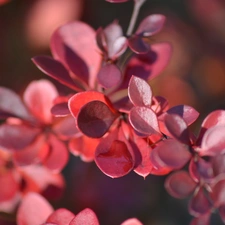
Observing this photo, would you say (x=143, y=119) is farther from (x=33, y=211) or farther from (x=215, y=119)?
(x=33, y=211)

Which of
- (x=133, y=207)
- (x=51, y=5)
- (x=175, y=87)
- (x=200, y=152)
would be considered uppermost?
(x=200, y=152)

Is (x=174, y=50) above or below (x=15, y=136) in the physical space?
below

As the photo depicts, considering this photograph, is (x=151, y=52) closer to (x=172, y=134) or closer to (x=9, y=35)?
(x=172, y=134)

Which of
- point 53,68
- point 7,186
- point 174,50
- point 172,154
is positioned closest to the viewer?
point 172,154

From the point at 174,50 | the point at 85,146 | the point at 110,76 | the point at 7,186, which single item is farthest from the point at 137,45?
the point at 174,50

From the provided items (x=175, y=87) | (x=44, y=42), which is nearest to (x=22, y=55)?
(x=44, y=42)

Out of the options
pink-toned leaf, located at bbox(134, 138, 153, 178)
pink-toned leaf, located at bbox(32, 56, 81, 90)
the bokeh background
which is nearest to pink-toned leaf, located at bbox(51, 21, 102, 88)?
pink-toned leaf, located at bbox(32, 56, 81, 90)

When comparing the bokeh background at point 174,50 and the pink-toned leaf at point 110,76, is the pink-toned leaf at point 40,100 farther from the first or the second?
the bokeh background at point 174,50
